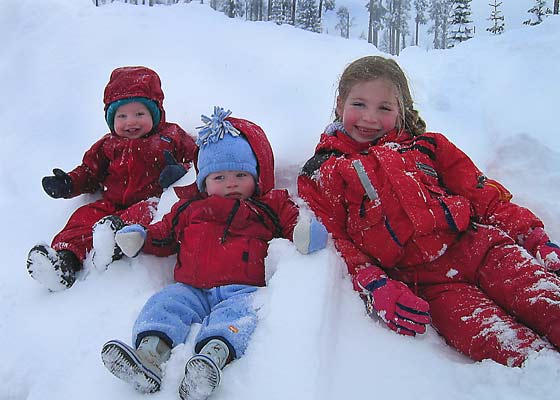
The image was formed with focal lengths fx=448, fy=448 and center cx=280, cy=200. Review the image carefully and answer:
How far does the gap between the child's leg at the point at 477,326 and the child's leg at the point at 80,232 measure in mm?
1955

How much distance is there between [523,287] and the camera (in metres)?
1.98

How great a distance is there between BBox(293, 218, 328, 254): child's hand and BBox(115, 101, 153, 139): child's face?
1.73m

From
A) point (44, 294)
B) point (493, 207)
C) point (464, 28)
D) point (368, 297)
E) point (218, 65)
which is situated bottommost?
point (44, 294)

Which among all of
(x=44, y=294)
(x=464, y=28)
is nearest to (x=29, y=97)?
(x=44, y=294)

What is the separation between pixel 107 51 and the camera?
17.7 ft

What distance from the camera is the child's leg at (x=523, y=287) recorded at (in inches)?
72.3

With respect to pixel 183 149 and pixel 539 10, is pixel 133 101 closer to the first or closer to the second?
pixel 183 149

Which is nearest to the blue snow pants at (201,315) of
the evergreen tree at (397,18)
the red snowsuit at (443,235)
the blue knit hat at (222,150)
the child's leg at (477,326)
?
the red snowsuit at (443,235)

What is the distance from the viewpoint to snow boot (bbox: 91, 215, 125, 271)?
8.08 ft

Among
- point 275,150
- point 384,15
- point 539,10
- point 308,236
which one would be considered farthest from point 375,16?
point 308,236

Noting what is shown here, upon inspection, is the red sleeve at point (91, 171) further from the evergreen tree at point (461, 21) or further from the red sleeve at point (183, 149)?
the evergreen tree at point (461, 21)

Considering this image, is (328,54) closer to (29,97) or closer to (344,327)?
(29,97)

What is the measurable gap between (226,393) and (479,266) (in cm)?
139

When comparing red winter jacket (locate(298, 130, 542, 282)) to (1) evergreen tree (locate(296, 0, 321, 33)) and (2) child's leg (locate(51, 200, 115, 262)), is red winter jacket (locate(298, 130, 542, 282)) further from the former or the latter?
(1) evergreen tree (locate(296, 0, 321, 33))
